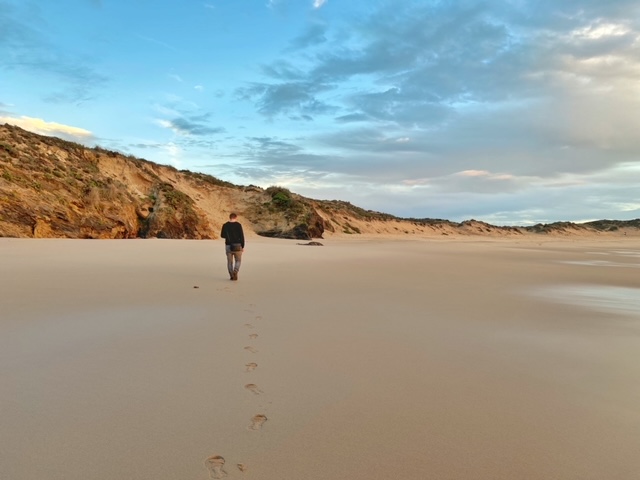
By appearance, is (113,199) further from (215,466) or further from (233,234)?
(215,466)

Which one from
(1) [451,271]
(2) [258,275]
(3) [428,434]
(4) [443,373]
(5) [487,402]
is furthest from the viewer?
(1) [451,271]

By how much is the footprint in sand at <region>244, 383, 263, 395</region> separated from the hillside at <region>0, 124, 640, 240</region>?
1420 cm

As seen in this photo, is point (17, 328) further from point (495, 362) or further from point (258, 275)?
point (258, 275)

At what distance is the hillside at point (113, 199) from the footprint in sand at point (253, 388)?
1420cm

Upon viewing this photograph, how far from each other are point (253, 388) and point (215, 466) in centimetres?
92

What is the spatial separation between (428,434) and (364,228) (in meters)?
40.3

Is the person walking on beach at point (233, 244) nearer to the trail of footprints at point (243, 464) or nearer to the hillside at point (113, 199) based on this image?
the trail of footprints at point (243, 464)

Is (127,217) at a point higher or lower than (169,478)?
higher

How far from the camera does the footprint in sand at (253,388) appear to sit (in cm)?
286

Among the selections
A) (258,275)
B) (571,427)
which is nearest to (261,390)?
(571,427)

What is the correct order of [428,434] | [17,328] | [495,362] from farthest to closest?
[17,328], [495,362], [428,434]

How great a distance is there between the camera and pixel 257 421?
245 cm

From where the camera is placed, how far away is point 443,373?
10.8 feet

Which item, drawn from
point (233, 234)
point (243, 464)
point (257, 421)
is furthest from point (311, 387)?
point (233, 234)
